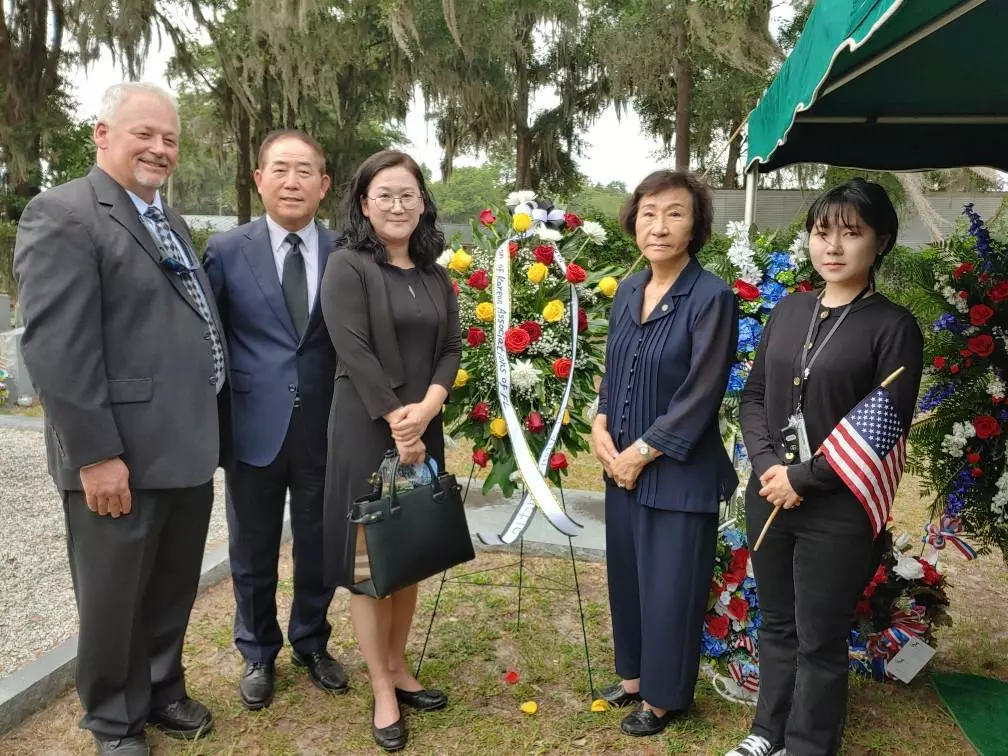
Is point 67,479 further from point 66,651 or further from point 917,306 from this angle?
point 917,306

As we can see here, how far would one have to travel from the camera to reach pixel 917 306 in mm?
3145

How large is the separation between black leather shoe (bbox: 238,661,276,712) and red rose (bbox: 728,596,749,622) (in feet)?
5.53

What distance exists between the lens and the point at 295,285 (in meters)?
2.72

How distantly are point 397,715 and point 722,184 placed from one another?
16643mm

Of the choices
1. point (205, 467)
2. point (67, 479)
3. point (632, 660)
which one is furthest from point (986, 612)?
point (67, 479)

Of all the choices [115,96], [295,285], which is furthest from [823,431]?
[115,96]

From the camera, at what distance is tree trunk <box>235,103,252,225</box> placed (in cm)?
1528

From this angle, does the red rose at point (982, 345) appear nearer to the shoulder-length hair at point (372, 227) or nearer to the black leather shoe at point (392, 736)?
the shoulder-length hair at point (372, 227)

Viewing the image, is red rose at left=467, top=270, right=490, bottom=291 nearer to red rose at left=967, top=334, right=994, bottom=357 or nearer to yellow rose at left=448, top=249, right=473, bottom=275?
yellow rose at left=448, top=249, right=473, bottom=275

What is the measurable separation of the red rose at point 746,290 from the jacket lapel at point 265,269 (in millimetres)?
1561

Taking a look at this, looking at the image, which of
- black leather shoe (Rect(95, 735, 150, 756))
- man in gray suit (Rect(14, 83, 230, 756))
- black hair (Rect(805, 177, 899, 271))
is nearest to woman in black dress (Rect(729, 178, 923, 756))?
black hair (Rect(805, 177, 899, 271))

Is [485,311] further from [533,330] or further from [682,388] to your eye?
[682,388]

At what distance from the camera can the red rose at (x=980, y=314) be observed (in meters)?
2.84

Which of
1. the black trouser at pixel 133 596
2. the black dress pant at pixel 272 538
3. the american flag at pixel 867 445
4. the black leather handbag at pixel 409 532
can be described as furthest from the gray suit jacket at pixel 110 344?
the american flag at pixel 867 445
